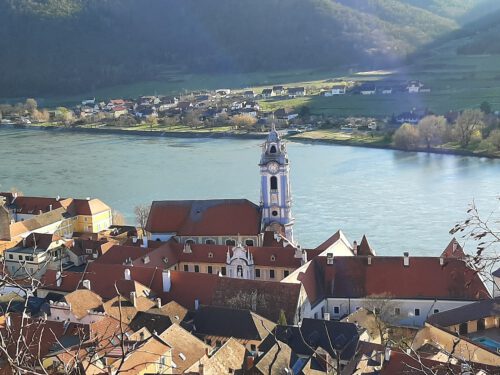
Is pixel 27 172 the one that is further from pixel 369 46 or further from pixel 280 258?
pixel 369 46

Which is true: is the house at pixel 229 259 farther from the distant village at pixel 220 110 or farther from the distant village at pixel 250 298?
the distant village at pixel 220 110

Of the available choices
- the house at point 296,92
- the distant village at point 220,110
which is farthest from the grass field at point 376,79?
the distant village at point 220,110

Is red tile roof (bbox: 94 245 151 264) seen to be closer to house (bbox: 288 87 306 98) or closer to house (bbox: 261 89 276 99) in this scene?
house (bbox: 288 87 306 98)

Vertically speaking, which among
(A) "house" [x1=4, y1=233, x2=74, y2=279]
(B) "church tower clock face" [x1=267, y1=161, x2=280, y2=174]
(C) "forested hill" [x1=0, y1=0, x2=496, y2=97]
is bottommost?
(A) "house" [x1=4, y1=233, x2=74, y2=279]

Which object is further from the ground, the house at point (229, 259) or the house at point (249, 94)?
the house at point (249, 94)

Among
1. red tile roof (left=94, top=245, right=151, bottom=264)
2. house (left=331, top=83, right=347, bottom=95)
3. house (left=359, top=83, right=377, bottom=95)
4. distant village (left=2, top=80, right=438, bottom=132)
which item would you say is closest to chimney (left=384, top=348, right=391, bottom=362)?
red tile roof (left=94, top=245, right=151, bottom=264)

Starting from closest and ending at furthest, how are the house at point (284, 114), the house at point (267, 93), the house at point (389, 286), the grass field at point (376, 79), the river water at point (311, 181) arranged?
the house at point (389, 286), the river water at point (311, 181), the grass field at point (376, 79), the house at point (284, 114), the house at point (267, 93)
